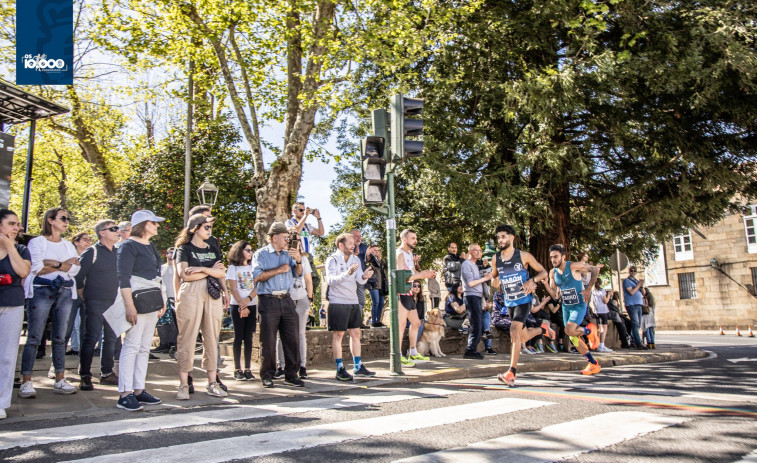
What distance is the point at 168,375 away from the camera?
8141mm

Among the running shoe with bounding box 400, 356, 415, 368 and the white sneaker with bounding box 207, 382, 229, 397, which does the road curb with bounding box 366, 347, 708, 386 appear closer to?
the running shoe with bounding box 400, 356, 415, 368

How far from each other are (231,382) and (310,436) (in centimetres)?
358

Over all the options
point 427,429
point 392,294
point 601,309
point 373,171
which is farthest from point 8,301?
point 601,309

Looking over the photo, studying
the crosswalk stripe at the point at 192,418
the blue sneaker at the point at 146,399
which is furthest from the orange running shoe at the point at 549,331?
the blue sneaker at the point at 146,399

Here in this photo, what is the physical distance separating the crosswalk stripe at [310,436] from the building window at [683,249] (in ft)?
118

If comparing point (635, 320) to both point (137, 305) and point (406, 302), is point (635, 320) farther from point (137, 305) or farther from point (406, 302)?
point (137, 305)

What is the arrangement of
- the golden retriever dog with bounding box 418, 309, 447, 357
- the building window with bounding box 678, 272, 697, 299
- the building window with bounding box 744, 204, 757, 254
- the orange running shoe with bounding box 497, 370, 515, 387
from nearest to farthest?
the orange running shoe with bounding box 497, 370, 515, 387 < the golden retriever dog with bounding box 418, 309, 447, 357 < the building window with bounding box 744, 204, 757, 254 < the building window with bounding box 678, 272, 697, 299

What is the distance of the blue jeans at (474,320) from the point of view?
10500 mm

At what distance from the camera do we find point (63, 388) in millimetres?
6570

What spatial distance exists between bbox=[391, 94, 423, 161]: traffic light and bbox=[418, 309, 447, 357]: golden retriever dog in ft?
11.8

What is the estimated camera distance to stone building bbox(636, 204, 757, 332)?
33.7 meters

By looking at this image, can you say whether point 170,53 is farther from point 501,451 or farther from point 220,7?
point 501,451

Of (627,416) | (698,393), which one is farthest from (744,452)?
(698,393)

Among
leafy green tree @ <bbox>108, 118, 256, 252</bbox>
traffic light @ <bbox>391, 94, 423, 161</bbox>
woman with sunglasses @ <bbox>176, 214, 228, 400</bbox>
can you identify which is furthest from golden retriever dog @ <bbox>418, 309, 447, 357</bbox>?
leafy green tree @ <bbox>108, 118, 256, 252</bbox>
